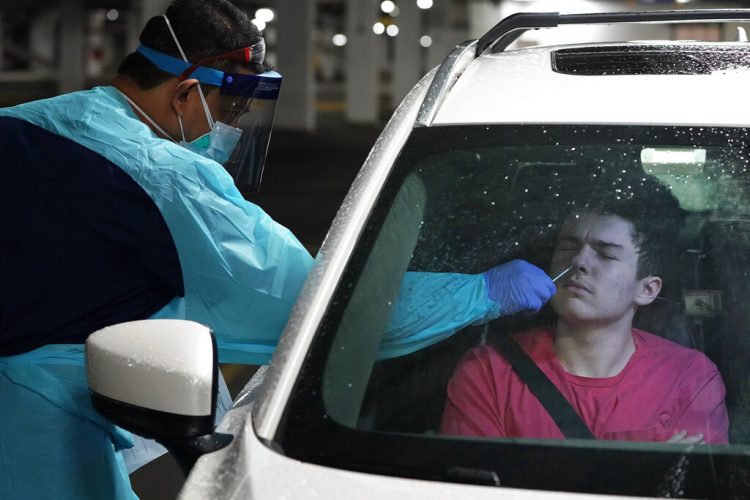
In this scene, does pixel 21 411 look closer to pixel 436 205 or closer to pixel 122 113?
pixel 122 113

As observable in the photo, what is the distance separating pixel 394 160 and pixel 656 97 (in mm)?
533

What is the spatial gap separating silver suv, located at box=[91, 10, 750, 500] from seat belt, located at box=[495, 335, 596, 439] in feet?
0.09

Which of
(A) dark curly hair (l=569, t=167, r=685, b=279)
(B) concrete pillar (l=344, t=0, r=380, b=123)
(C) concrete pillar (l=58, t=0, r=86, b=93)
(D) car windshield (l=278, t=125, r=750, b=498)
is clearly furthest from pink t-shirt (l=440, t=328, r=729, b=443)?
(C) concrete pillar (l=58, t=0, r=86, b=93)

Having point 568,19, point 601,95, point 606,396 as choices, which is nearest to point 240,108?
point 568,19

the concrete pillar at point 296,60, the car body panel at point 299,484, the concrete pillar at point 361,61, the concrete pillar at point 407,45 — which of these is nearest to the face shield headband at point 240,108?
the car body panel at point 299,484

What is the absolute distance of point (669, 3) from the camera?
2977 cm

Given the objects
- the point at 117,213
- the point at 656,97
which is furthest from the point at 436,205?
the point at 117,213

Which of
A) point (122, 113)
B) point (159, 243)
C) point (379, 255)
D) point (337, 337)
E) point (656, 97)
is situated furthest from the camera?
point (122, 113)

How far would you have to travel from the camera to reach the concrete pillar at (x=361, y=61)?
35750 mm

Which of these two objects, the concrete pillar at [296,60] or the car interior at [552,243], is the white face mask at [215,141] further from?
the concrete pillar at [296,60]

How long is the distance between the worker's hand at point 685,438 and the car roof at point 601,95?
0.61 metres

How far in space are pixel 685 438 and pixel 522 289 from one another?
407 mm

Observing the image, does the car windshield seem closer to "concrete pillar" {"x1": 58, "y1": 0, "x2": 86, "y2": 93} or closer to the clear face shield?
the clear face shield

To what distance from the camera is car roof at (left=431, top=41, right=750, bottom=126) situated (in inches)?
89.7
